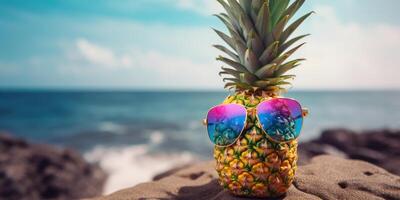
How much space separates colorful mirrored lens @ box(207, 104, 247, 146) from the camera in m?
3.69

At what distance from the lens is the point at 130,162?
18031 mm

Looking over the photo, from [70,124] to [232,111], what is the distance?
3822cm

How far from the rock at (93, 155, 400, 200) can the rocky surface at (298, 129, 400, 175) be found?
6.93 m

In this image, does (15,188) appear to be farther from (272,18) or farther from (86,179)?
(272,18)

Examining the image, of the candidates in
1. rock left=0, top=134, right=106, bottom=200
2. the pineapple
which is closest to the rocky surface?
rock left=0, top=134, right=106, bottom=200

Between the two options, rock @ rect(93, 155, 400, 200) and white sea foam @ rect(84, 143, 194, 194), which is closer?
rock @ rect(93, 155, 400, 200)

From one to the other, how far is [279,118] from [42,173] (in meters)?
9.31

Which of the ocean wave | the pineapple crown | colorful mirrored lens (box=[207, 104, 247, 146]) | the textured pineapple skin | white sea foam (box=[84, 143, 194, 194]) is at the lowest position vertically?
the ocean wave

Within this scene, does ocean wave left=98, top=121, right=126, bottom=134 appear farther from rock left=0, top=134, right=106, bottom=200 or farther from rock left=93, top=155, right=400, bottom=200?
rock left=93, top=155, right=400, bottom=200

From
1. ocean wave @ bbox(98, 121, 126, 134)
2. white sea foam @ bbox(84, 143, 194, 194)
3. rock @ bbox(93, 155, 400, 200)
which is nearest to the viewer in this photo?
rock @ bbox(93, 155, 400, 200)

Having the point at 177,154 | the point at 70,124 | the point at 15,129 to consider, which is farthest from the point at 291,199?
the point at 15,129

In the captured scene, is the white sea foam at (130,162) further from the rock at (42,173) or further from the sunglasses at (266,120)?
the sunglasses at (266,120)

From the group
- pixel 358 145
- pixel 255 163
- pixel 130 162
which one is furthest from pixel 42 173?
pixel 358 145

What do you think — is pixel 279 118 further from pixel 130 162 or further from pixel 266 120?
pixel 130 162
